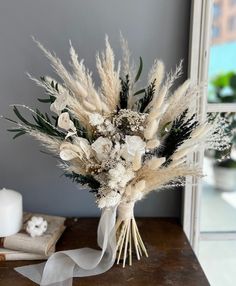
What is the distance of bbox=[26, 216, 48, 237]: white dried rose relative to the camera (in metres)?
1.06

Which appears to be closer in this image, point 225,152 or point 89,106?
point 89,106

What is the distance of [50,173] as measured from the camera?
126 cm

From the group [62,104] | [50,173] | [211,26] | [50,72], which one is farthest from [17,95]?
[211,26]

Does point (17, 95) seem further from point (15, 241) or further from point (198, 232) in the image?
point (198, 232)

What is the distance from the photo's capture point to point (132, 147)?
861mm

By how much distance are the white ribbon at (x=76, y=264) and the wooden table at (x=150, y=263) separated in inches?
0.8

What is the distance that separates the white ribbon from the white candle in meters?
0.13

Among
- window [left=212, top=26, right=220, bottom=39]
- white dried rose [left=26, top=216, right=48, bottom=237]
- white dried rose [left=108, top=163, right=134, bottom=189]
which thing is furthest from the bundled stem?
window [left=212, top=26, right=220, bottom=39]

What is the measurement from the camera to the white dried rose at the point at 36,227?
3.47ft

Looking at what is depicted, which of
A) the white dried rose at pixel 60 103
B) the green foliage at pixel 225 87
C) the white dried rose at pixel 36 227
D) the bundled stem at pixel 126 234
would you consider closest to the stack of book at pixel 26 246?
the white dried rose at pixel 36 227

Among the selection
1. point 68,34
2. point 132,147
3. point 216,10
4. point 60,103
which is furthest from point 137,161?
point 216,10

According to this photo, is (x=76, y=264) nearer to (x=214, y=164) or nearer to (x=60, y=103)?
(x=60, y=103)

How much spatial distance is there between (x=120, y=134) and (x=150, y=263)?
1.33 ft

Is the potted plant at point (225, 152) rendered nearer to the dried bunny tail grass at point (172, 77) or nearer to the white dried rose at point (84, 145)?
the dried bunny tail grass at point (172, 77)
